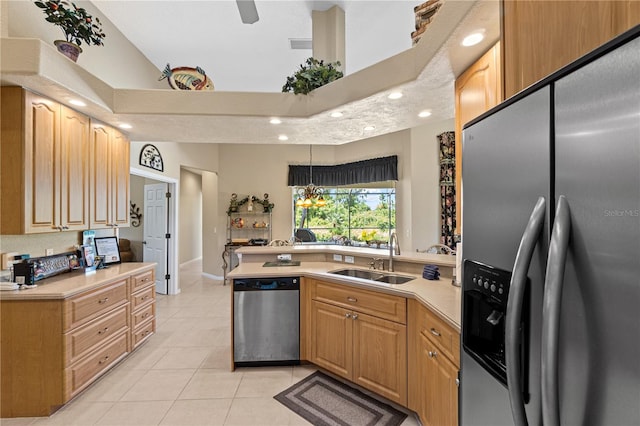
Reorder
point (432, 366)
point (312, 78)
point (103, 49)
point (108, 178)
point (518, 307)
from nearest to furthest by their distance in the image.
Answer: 1. point (518, 307)
2. point (432, 366)
3. point (312, 78)
4. point (108, 178)
5. point (103, 49)

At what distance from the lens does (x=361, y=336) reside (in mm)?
2316

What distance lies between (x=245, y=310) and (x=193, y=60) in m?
3.80

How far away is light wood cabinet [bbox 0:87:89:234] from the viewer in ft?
7.18

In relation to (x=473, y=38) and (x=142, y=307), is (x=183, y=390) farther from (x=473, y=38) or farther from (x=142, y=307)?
(x=473, y=38)

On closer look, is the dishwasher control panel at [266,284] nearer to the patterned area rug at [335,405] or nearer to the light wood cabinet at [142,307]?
Answer: the patterned area rug at [335,405]

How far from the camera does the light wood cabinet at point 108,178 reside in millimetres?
2929

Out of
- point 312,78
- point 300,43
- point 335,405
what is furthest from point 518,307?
point 300,43

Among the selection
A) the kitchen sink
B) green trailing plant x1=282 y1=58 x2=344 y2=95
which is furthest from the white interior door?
the kitchen sink

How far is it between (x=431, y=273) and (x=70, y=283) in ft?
9.89

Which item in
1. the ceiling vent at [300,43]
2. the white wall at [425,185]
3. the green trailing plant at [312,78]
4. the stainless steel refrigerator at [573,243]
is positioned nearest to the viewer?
the stainless steel refrigerator at [573,243]

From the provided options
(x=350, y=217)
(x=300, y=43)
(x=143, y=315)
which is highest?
(x=300, y=43)

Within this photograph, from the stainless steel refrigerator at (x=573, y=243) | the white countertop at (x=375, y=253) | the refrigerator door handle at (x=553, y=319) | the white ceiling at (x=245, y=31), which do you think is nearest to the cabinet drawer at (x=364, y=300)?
the white countertop at (x=375, y=253)

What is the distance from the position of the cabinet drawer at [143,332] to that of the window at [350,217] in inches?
136

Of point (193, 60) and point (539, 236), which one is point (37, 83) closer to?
point (193, 60)
